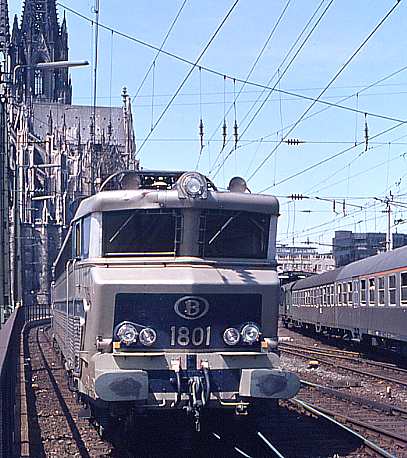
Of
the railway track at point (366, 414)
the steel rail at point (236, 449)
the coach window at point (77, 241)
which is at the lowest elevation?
the railway track at point (366, 414)

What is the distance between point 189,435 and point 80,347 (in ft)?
6.04

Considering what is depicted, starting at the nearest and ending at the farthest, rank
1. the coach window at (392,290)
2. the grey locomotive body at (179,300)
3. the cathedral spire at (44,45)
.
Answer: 1. the grey locomotive body at (179,300)
2. the coach window at (392,290)
3. the cathedral spire at (44,45)

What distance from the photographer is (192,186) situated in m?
10.4

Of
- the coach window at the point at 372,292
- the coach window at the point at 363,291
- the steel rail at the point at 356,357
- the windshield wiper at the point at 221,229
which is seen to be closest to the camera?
the windshield wiper at the point at 221,229

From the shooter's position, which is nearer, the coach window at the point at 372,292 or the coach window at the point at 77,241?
the coach window at the point at 77,241

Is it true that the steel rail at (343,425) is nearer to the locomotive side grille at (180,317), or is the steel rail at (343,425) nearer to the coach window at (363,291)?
the locomotive side grille at (180,317)

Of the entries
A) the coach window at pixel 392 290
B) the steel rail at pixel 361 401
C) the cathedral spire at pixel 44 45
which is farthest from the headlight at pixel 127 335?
the cathedral spire at pixel 44 45

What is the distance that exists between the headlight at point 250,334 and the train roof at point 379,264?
36.3 feet

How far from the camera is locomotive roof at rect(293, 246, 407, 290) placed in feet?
70.0

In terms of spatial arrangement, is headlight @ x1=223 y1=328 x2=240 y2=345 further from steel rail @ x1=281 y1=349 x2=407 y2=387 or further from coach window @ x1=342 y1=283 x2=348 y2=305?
coach window @ x1=342 y1=283 x2=348 y2=305

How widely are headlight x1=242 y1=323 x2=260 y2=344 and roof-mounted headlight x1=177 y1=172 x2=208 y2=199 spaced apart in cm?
173

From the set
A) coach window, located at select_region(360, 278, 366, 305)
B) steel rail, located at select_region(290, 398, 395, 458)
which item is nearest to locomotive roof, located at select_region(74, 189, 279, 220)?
steel rail, located at select_region(290, 398, 395, 458)

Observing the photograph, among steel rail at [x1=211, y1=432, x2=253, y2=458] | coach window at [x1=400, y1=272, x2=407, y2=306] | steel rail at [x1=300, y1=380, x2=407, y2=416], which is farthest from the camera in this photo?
coach window at [x1=400, y1=272, x2=407, y2=306]

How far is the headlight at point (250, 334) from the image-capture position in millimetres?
10250
